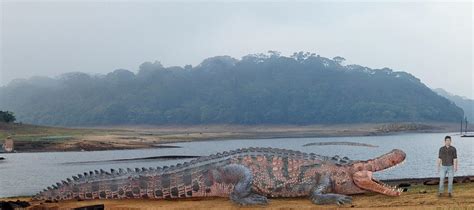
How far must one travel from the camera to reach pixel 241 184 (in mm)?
14219

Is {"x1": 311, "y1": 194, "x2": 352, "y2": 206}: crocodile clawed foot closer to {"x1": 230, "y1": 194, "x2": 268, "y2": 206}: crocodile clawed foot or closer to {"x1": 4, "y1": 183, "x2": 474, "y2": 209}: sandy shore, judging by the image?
{"x1": 4, "y1": 183, "x2": 474, "y2": 209}: sandy shore

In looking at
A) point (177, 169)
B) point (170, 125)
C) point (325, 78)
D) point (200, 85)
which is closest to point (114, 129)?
point (170, 125)

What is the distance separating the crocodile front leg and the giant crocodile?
0.02 metres

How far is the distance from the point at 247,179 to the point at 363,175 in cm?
273

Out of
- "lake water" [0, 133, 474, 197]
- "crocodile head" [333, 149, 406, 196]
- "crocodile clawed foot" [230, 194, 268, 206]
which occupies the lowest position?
"lake water" [0, 133, 474, 197]

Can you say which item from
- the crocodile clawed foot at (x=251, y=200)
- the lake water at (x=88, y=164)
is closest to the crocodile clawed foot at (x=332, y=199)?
the crocodile clawed foot at (x=251, y=200)

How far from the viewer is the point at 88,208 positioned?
12.7 metres

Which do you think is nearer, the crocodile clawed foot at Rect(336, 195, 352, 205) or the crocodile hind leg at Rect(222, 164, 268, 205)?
the crocodile clawed foot at Rect(336, 195, 352, 205)

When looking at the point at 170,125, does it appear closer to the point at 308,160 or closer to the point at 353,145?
the point at 353,145

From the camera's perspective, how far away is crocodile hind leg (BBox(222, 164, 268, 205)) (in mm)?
13870

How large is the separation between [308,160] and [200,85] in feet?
239

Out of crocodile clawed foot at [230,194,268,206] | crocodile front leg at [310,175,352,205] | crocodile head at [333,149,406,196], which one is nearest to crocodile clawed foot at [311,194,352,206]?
crocodile front leg at [310,175,352,205]

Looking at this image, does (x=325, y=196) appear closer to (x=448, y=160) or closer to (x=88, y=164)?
(x=448, y=160)

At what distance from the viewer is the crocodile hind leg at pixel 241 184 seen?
45.5 ft
